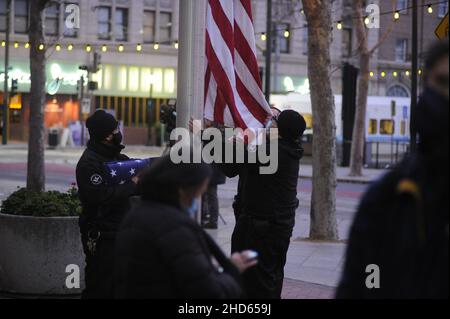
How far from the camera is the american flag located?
6539 mm

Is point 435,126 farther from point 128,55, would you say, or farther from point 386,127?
point 128,55

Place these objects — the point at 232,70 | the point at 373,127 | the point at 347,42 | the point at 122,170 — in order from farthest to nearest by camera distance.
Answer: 1. the point at 347,42
2. the point at 373,127
3. the point at 232,70
4. the point at 122,170

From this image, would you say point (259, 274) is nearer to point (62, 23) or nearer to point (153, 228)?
point (153, 228)

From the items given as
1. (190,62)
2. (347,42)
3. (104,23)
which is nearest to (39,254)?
(190,62)

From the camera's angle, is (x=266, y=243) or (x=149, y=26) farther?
(x=149, y=26)

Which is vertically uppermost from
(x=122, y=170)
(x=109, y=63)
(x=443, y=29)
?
(x=109, y=63)

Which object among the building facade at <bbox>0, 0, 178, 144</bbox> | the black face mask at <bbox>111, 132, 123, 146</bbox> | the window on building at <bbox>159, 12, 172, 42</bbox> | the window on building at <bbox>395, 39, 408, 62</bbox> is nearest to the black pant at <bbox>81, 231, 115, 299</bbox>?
the black face mask at <bbox>111, 132, 123, 146</bbox>

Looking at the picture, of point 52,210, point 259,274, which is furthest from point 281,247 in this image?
point 52,210

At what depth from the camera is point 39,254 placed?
8.50 m

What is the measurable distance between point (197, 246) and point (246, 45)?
14.3ft

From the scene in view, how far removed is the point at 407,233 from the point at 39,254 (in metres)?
5.85

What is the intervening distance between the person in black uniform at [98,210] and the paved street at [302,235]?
1748 millimetres

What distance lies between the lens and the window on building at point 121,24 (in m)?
48.8

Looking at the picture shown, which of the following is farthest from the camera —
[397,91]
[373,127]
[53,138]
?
[397,91]
